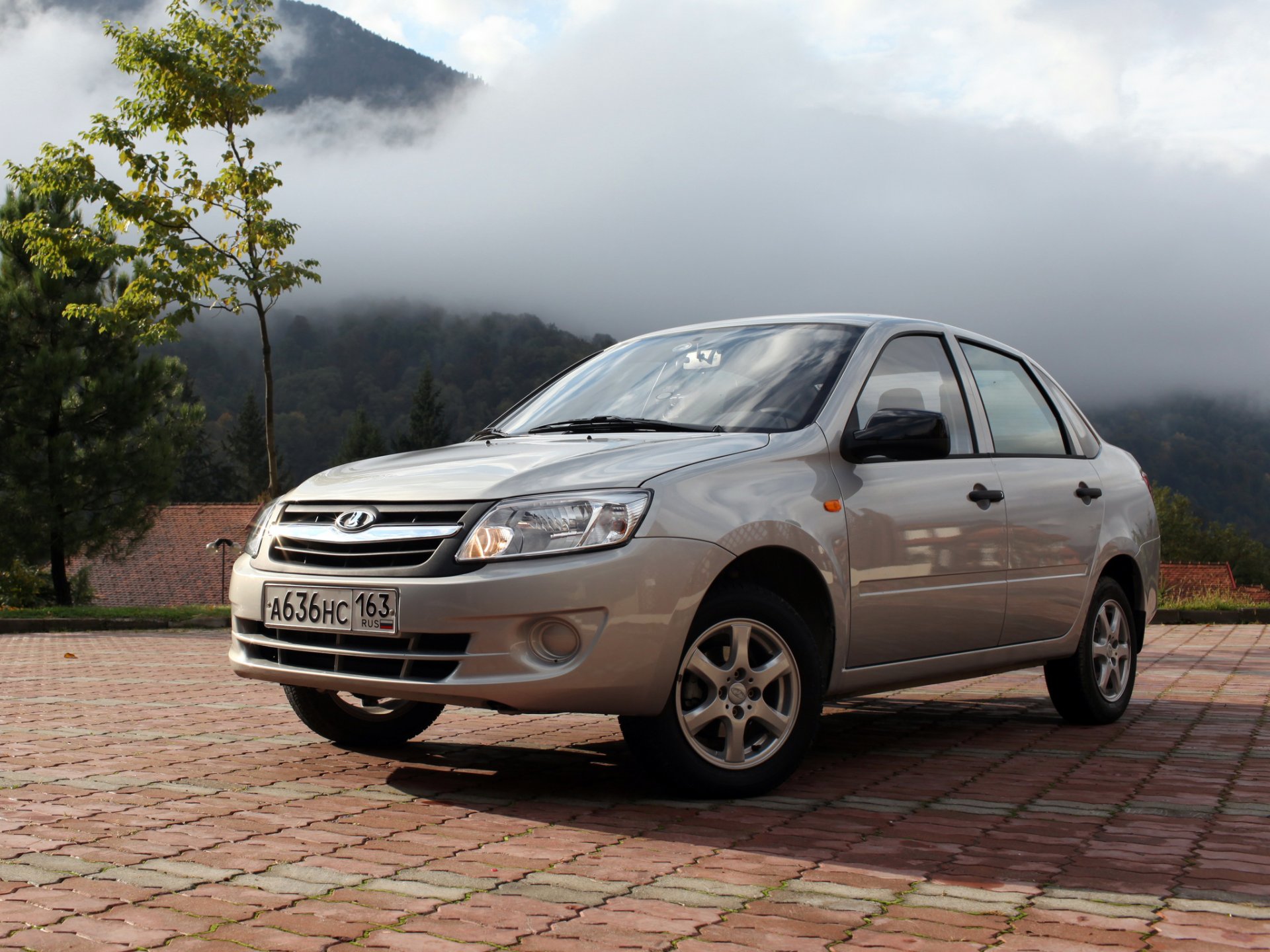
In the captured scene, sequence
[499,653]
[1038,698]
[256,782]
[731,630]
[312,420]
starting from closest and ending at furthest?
[499,653] → [731,630] → [256,782] → [1038,698] → [312,420]

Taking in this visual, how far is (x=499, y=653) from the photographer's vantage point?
4379 mm

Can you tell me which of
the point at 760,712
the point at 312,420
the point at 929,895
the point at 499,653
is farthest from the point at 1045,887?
the point at 312,420

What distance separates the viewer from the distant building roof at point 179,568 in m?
50.9

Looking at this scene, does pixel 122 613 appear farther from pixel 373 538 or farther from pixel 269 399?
pixel 373 538

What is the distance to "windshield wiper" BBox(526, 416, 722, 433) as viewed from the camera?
5.27 metres

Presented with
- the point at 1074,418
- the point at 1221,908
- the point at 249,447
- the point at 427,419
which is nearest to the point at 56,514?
the point at 1074,418

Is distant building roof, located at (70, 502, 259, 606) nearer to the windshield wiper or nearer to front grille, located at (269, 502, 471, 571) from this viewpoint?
the windshield wiper

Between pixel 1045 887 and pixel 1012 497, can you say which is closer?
pixel 1045 887

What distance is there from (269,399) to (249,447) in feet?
326

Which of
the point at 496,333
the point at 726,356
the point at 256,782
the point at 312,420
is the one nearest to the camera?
the point at 256,782

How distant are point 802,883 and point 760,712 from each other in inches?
45.1

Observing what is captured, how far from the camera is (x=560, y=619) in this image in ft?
14.3

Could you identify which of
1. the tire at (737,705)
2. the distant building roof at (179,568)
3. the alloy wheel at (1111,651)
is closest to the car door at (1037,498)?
the alloy wheel at (1111,651)

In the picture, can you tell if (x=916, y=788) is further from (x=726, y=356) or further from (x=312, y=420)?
(x=312, y=420)
